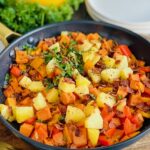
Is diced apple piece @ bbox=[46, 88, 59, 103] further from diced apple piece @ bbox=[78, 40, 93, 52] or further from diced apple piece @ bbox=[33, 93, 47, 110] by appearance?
diced apple piece @ bbox=[78, 40, 93, 52]

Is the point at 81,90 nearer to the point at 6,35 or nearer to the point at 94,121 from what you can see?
the point at 94,121

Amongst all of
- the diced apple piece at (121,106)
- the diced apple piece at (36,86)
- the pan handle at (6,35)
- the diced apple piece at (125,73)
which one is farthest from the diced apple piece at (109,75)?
the pan handle at (6,35)

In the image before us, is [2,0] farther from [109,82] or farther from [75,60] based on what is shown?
[109,82]

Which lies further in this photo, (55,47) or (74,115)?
(55,47)

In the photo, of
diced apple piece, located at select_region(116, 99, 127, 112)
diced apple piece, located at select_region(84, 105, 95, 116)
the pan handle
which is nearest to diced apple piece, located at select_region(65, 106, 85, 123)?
diced apple piece, located at select_region(84, 105, 95, 116)

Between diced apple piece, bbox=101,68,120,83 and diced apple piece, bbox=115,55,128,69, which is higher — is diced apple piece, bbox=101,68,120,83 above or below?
below

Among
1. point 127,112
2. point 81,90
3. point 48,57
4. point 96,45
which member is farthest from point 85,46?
point 127,112
